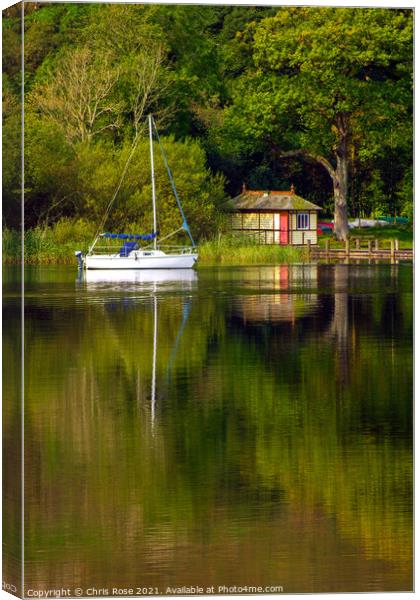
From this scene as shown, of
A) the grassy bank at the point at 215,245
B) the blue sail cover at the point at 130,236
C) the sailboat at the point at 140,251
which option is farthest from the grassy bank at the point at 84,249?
the blue sail cover at the point at 130,236

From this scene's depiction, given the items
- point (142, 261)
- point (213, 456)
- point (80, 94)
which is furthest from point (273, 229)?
point (142, 261)

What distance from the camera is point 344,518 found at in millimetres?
8977

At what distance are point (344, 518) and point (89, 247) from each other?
7.88 m

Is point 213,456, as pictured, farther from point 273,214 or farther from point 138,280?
point 138,280

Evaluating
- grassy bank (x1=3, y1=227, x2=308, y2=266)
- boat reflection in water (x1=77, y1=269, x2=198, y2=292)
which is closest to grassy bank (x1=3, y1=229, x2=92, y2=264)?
grassy bank (x1=3, y1=227, x2=308, y2=266)

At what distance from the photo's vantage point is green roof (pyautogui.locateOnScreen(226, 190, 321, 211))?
1346cm

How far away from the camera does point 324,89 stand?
46.9 ft

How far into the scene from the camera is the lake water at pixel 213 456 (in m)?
8.43

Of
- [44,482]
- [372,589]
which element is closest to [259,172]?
[44,482]

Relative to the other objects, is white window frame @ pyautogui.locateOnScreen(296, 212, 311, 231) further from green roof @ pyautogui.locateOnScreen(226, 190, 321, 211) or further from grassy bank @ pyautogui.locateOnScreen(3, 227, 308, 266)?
grassy bank @ pyautogui.locateOnScreen(3, 227, 308, 266)

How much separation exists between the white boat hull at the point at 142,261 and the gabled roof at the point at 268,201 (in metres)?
3.20

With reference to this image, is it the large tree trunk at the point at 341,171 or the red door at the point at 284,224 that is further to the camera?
the large tree trunk at the point at 341,171

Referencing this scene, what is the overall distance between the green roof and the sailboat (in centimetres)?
72

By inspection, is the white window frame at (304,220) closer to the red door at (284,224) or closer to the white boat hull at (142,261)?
the red door at (284,224)
